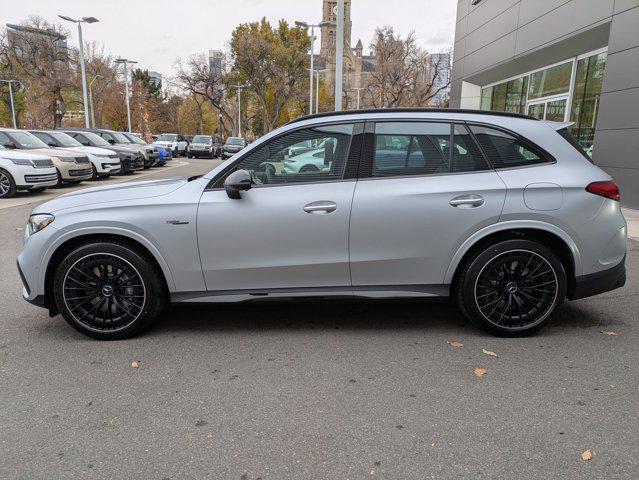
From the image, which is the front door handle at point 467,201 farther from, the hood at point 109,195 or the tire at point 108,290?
the tire at point 108,290

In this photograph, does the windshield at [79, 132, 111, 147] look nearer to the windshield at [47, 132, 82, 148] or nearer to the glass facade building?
the windshield at [47, 132, 82, 148]

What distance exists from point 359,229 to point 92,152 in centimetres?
1577

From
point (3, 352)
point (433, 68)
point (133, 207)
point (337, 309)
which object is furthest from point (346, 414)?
point (433, 68)

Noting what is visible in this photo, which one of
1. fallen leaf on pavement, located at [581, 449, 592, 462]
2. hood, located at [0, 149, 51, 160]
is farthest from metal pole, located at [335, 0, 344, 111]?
fallen leaf on pavement, located at [581, 449, 592, 462]

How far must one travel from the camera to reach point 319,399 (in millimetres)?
2988

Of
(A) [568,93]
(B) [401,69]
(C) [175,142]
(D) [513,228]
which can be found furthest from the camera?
(B) [401,69]

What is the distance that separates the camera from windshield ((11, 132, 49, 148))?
1350 centimetres

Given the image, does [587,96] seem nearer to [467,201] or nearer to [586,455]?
[467,201]

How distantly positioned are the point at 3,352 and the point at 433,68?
49.3m

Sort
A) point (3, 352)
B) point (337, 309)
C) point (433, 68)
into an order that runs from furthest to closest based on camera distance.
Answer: point (433, 68)
point (337, 309)
point (3, 352)

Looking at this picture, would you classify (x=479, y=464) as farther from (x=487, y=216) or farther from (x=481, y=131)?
(x=481, y=131)

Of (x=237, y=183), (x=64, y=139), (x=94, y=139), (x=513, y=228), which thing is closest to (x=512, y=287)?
(x=513, y=228)

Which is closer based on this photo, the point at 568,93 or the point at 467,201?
the point at 467,201

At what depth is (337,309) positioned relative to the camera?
15.2 ft
